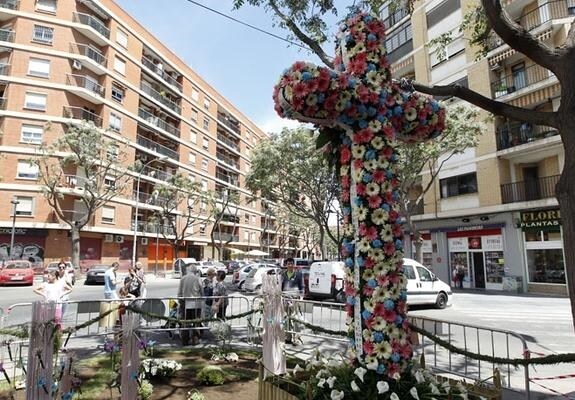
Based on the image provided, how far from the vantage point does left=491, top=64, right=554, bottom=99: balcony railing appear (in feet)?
70.3

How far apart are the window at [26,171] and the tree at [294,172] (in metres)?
18.0

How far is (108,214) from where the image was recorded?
36.3m

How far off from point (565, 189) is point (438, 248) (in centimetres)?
2403

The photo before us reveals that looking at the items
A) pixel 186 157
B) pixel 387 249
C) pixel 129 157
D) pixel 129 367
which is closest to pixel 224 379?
pixel 129 367

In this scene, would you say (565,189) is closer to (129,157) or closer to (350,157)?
(350,157)

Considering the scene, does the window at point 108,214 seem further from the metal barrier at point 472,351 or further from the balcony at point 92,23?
the metal barrier at point 472,351

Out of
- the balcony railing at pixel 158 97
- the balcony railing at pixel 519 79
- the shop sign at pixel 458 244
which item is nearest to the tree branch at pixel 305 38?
the balcony railing at pixel 519 79

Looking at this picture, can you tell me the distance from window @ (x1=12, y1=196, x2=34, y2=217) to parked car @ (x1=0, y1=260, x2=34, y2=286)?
773 centimetres

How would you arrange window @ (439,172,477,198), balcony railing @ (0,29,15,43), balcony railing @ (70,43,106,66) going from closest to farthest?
window @ (439,172,477,198), balcony railing @ (0,29,15,43), balcony railing @ (70,43,106,66)

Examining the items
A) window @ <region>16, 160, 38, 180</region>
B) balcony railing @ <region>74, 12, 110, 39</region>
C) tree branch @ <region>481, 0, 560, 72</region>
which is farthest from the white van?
balcony railing @ <region>74, 12, 110, 39</region>

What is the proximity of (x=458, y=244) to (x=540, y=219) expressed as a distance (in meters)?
5.35

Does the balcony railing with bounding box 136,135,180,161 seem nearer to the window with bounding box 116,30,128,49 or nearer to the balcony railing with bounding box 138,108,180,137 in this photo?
the balcony railing with bounding box 138,108,180,137

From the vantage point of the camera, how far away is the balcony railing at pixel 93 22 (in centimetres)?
3436

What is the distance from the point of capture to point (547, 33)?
2062cm
